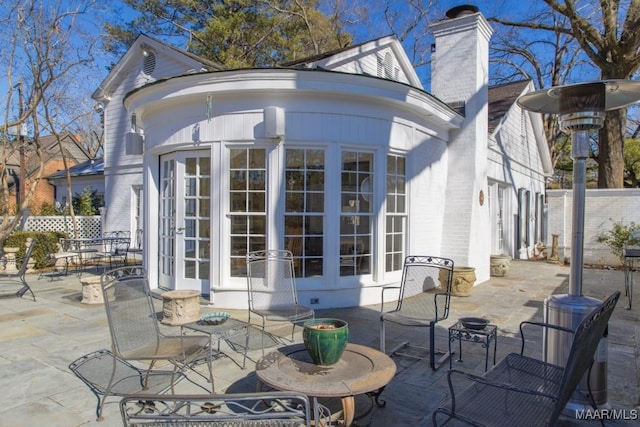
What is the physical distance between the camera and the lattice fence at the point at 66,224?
12312 millimetres

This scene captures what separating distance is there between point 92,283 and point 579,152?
680 centimetres

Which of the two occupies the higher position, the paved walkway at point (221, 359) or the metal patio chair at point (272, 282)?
the metal patio chair at point (272, 282)

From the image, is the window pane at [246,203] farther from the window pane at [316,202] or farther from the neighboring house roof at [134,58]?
the neighboring house roof at [134,58]

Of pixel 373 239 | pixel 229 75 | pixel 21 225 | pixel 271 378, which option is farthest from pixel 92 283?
pixel 21 225

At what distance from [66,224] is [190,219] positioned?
8.69 m

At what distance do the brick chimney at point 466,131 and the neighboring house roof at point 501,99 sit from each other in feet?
7.25

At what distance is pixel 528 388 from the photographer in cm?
262

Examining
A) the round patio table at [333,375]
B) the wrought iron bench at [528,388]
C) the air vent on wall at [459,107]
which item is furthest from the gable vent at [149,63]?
the wrought iron bench at [528,388]

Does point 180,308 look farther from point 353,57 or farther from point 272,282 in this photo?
point 353,57

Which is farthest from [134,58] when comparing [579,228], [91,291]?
[579,228]

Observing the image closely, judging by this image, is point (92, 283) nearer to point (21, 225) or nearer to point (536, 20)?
point (21, 225)

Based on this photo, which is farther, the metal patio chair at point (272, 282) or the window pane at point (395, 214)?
the window pane at point (395, 214)

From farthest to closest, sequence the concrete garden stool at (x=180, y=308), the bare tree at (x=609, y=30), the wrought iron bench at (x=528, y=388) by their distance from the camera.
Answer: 1. the bare tree at (x=609, y=30)
2. the concrete garden stool at (x=180, y=308)
3. the wrought iron bench at (x=528, y=388)

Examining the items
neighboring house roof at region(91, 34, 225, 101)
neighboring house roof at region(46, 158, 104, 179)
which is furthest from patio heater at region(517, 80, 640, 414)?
neighboring house roof at region(46, 158, 104, 179)
